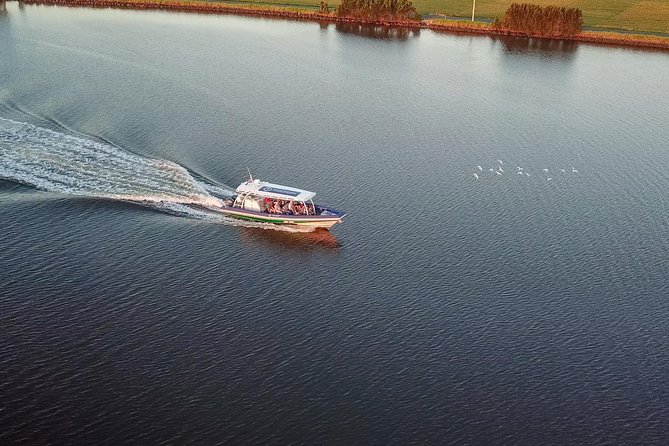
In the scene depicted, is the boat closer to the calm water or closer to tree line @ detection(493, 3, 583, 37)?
the calm water

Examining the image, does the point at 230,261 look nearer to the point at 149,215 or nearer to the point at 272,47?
the point at 149,215

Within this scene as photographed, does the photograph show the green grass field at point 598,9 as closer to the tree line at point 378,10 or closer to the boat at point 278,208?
the tree line at point 378,10

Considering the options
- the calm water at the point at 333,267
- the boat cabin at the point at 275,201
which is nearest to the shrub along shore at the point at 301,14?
the calm water at the point at 333,267

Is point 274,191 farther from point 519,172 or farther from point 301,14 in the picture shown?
point 301,14

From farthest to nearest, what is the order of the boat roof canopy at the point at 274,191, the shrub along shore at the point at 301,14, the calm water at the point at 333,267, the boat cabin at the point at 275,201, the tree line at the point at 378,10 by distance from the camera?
the tree line at the point at 378,10
the shrub along shore at the point at 301,14
the boat roof canopy at the point at 274,191
the boat cabin at the point at 275,201
the calm water at the point at 333,267

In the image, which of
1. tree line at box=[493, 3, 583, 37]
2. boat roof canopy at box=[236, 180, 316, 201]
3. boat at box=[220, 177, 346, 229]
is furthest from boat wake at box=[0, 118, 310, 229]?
tree line at box=[493, 3, 583, 37]

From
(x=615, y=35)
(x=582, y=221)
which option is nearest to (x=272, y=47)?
(x=615, y=35)
